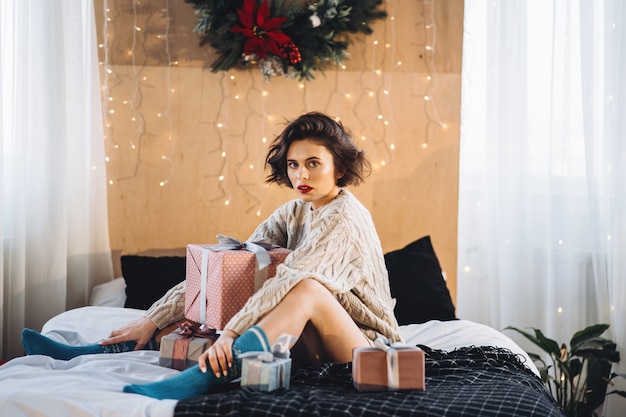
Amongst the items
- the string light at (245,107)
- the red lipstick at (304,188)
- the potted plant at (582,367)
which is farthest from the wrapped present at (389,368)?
the string light at (245,107)

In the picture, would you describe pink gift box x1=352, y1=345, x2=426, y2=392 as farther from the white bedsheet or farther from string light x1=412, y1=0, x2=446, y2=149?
string light x1=412, y1=0, x2=446, y2=149

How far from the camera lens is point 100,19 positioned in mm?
2961

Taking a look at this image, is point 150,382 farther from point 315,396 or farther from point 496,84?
point 496,84

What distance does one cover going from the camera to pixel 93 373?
71.1 inches

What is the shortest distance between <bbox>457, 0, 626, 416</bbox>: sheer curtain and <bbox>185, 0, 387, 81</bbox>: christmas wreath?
0.55m

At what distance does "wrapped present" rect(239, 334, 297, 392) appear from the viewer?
1704 millimetres

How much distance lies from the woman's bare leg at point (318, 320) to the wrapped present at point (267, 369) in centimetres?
8

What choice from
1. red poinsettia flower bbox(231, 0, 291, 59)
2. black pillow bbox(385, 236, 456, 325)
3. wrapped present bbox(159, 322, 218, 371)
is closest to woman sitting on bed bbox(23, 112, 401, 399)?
wrapped present bbox(159, 322, 218, 371)

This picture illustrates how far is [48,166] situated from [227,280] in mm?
1178

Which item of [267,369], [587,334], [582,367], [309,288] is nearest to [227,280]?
[309,288]

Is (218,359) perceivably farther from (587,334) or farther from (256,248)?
(587,334)

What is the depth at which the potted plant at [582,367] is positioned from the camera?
105 inches

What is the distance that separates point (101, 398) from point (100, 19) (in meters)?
1.83

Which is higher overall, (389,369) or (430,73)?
(430,73)
